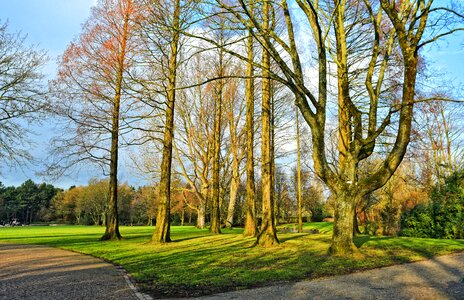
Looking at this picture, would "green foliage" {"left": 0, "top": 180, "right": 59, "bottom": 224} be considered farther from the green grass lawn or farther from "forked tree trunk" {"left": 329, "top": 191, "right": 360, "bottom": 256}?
"forked tree trunk" {"left": 329, "top": 191, "right": 360, "bottom": 256}

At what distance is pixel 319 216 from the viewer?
5816 centimetres

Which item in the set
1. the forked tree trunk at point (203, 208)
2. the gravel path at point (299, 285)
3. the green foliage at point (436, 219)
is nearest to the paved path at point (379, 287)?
the gravel path at point (299, 285)

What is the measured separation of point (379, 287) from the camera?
19.3ft

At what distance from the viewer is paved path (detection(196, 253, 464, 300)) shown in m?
5.31

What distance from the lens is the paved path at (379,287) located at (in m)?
5.31

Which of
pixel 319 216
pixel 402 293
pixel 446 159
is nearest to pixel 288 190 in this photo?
pixel 319 216

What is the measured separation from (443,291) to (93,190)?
72377 mm

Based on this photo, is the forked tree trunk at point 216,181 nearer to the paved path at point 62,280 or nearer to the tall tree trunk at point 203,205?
the tall tree trunk at point 203,205

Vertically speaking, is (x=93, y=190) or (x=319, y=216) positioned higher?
(x=93, y=190)

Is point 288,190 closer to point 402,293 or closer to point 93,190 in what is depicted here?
point 93,190

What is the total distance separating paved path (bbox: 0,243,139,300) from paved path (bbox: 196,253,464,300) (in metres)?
2.08

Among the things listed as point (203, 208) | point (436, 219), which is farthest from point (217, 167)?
point (436, 219)

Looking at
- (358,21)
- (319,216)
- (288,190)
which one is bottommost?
(319,216)

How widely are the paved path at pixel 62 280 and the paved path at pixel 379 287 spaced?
208 cm
